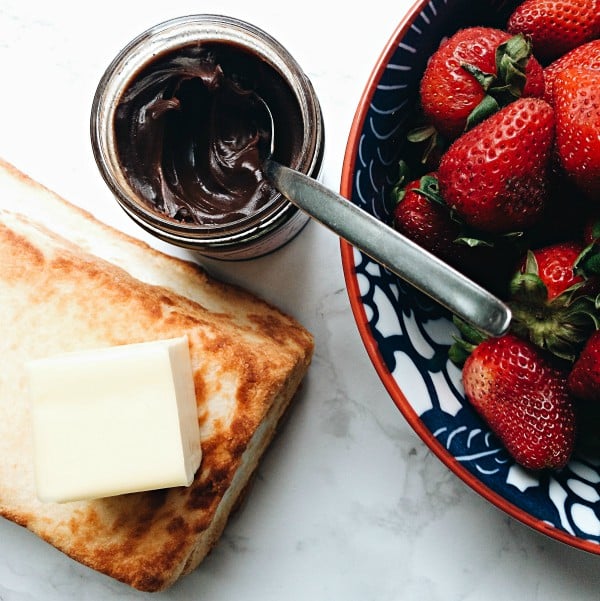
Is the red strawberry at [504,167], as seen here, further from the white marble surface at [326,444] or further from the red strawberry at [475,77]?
the white marble surface at [326,444]

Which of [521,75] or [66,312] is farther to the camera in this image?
[66,312]

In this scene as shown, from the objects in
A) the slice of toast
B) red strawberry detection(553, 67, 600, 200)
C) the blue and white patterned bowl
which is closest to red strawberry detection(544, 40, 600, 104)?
red strawberry detection(553, 67, 600, 200)

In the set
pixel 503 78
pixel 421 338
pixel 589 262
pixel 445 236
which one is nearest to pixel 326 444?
pixel 421 338

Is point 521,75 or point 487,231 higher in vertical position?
point 521,75

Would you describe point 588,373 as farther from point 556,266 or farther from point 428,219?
point 428,219

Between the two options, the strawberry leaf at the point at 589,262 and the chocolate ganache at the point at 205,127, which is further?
the chocolate ganache at the point at 205,127

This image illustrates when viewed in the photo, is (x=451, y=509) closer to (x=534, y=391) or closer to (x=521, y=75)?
(x=534, y=391)

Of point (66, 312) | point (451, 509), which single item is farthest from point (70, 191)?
point (451, 509)

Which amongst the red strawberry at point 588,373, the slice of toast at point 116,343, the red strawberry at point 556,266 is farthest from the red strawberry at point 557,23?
the slice of toast at point 116,343
